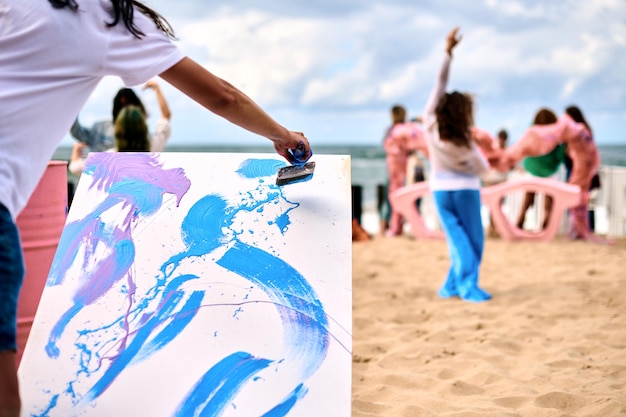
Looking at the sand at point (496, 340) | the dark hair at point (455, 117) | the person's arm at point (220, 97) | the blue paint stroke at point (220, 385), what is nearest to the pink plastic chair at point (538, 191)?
the sand at point (496, 340)

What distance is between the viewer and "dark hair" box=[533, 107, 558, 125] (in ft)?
24.8

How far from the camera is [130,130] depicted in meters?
3.95

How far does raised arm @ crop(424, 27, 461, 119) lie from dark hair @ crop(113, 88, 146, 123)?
1.94 metres

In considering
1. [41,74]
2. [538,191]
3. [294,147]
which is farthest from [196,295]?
[538,191]

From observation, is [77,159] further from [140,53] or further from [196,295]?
[140,53]

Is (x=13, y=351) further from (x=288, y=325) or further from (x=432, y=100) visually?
(x=432, y=100)

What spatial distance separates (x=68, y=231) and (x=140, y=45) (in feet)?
2.87

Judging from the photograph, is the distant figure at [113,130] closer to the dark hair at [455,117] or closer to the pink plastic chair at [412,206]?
the dark hair at [455,117]

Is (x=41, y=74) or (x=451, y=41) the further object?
(x=451, y=41)

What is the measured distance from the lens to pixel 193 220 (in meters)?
2.12

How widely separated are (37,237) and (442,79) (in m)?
2.96

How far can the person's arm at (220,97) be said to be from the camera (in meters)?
1.52

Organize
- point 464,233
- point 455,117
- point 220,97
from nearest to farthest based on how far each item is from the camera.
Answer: point 220,97 → point 455,117 → point 464,233

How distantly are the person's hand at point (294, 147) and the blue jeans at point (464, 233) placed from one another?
9.17 feet
